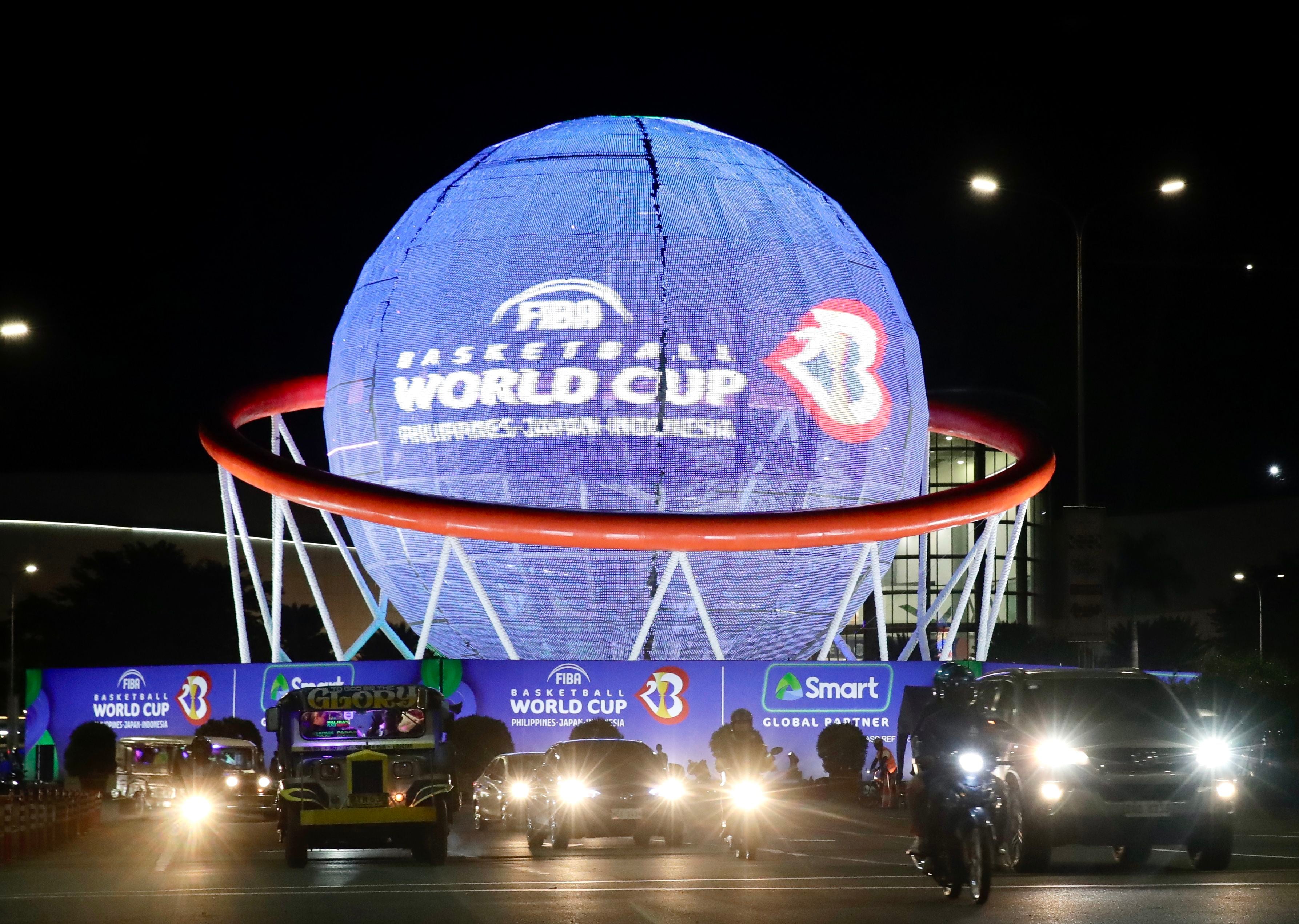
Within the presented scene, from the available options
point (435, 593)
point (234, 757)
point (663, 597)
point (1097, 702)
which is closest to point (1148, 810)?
point (1097, 702)

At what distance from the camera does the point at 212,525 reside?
82.4 metres

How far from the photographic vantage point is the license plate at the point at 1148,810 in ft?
51.9

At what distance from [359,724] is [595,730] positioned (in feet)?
36.2

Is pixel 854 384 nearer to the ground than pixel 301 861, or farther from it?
farther from it

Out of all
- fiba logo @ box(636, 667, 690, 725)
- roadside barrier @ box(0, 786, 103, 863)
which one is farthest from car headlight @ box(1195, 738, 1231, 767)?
fiba logo @ box(636, 667, 690, 725)

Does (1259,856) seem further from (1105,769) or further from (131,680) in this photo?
(131,680)

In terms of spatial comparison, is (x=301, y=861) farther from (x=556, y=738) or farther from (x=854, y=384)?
(x=854, y=384)

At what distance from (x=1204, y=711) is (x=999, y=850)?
9.63 feet

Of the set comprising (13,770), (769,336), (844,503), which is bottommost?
(13,770)

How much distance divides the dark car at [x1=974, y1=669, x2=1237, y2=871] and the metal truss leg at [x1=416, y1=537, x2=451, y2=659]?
1856 centimetres

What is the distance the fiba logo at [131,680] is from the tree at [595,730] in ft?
27.1

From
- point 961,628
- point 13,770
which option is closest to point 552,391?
point 13,770

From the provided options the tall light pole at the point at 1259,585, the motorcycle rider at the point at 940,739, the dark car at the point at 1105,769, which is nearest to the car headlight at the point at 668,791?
the motorcycle rider at the point at 940,739

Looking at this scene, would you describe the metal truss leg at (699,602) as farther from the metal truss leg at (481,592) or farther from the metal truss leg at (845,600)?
the metal truss leg at (481,592)
